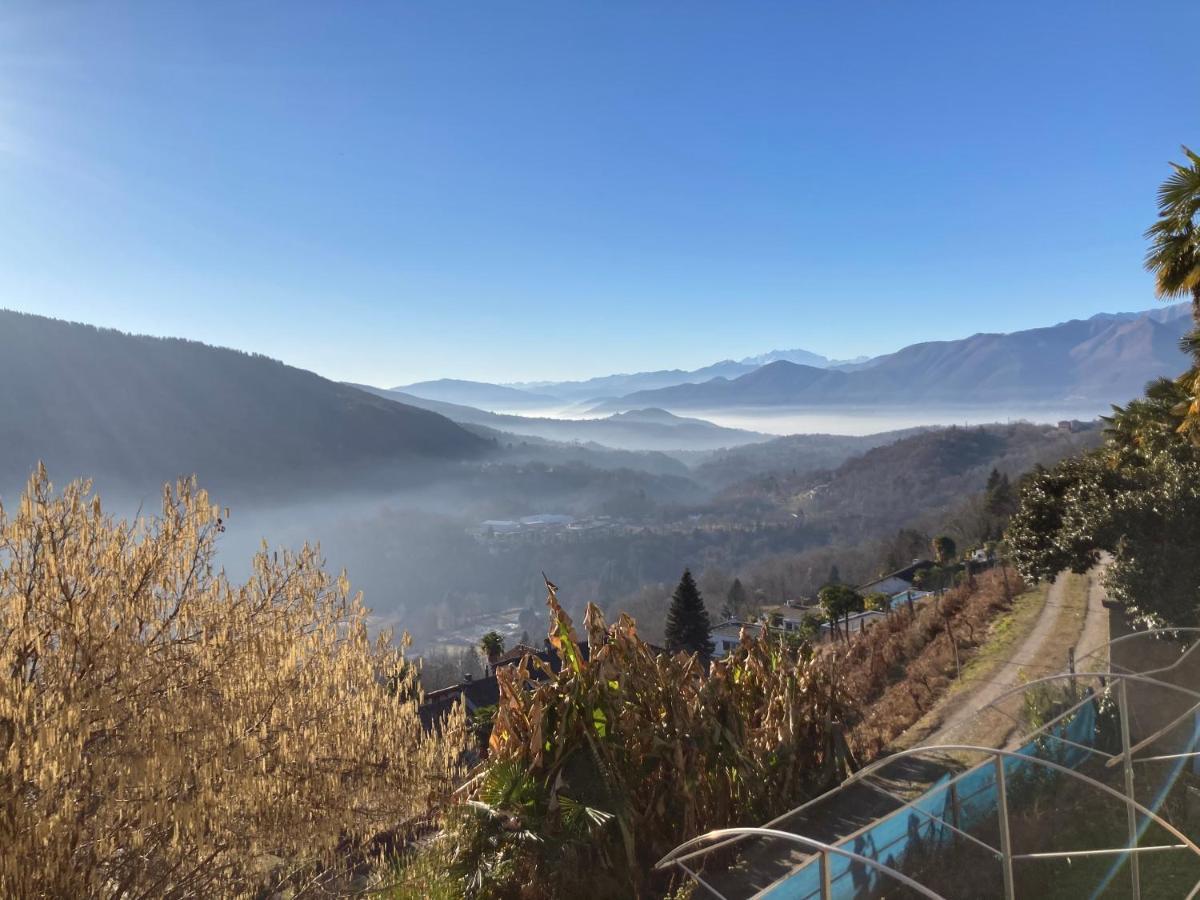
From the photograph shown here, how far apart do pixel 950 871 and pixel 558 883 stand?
9.75 ft

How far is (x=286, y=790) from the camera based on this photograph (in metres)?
5.19

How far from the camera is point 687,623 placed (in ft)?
92.2

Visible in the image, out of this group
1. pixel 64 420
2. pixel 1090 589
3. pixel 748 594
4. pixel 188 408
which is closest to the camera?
pixel 1090 589

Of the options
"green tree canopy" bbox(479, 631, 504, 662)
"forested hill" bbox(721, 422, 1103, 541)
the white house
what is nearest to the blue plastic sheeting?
"green tree canopy" bbox(479, 631, 504, 662)

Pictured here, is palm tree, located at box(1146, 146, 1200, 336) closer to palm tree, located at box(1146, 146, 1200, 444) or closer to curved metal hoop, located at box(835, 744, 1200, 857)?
palm tree, located at box(1146, 146, 1200, 444)

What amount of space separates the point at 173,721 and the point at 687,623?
979 inches

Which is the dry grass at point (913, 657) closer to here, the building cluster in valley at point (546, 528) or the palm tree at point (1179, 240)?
the palm tree at point (1179, 240)

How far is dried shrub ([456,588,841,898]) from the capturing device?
559 cm

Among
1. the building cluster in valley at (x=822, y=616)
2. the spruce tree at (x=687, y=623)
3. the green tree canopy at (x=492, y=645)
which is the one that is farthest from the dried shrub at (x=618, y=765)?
the spruce tree at (x=687, y=623)

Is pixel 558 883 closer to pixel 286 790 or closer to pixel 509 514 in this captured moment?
pixel 286 790

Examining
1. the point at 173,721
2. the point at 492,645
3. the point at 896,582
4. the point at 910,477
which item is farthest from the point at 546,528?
the point at 173,721

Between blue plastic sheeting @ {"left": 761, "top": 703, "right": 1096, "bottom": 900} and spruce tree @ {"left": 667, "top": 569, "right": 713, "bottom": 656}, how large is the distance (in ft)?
74.5

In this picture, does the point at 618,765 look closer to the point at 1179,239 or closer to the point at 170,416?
the point at 1179,239

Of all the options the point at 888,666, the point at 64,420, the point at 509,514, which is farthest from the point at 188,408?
the point at 888,666
